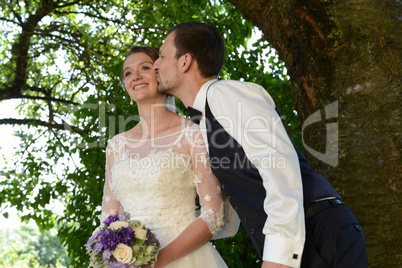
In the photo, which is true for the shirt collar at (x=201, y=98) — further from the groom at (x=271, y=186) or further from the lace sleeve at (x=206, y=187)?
the lace sleeve at (x=206, y=187)

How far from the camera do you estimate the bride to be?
3121 mm

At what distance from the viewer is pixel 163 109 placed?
3594 millimetres

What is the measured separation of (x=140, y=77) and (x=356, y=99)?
52.0 inches

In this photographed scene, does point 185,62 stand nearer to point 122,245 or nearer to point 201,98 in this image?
point 201,98

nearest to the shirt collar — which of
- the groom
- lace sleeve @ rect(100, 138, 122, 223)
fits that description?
the groom

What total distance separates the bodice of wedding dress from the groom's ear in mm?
502

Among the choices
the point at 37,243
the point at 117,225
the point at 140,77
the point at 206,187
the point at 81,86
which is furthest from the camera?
the point at 37,243

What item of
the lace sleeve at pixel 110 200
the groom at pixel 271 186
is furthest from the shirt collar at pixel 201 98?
the lace sleeve at pixel 110 200

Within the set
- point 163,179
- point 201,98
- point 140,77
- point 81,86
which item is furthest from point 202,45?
point 81,86

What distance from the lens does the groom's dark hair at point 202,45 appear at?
2.95 meters

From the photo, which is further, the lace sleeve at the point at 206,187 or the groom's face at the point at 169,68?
the lace sleeve at the point at 206,187

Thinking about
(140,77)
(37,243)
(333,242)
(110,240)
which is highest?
(140,77)

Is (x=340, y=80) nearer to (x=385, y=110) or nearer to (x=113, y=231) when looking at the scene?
(x=385, y=110)

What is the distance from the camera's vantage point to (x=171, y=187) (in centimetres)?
333
